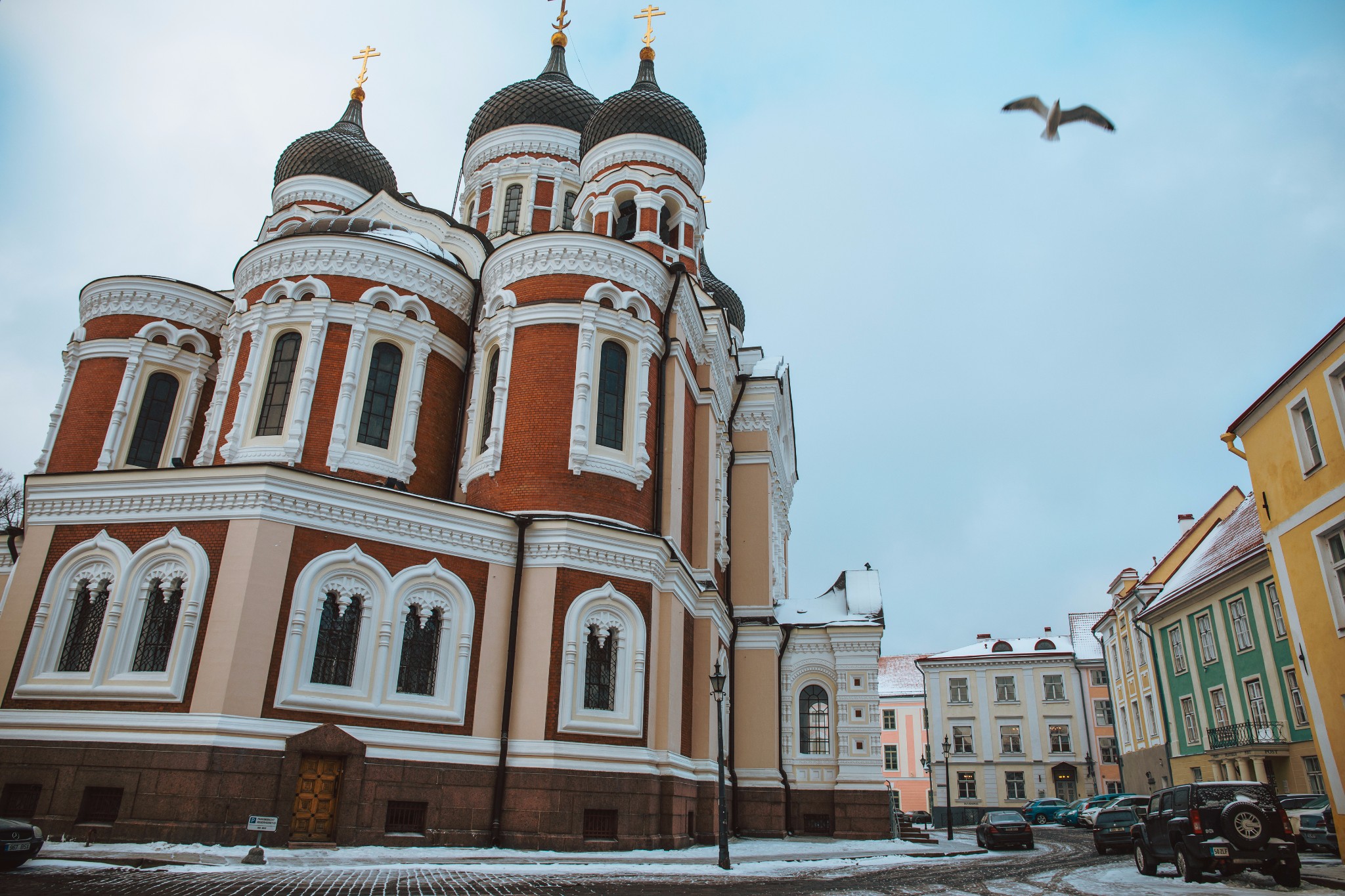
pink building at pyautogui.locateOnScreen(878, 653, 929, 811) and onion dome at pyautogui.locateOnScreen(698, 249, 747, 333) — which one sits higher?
onion dome at pyautogui.locateOnScreen(698, 249, 747, 333)

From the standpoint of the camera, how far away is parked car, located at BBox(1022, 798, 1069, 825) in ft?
138

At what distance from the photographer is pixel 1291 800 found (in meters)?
20.6

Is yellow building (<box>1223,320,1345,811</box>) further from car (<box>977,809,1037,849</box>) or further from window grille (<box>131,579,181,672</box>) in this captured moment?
window grille (<box>131,579,181,672</box>)

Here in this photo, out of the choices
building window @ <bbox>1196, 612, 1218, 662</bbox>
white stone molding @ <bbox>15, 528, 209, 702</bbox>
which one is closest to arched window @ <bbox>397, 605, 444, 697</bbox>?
white stone molding @ <bbox>15, 528, 209, 702</bbox>

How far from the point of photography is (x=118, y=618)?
15.0m

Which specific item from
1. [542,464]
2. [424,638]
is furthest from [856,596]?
[424,638]

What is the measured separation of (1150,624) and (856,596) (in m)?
14.5

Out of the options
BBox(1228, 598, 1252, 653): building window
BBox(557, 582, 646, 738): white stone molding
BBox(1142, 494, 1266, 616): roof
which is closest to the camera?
BBox(557, 582, 646, 738): white stone molding

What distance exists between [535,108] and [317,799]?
81.6ft

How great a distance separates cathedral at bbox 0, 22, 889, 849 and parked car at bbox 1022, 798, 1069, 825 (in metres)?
21.9

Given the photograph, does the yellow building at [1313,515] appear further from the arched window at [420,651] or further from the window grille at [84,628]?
the window grille at [84,628]

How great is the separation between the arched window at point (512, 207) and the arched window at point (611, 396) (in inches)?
476

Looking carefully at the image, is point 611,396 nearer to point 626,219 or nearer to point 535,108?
point 626,219

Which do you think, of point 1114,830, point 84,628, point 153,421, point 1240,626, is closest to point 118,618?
point 84,628
